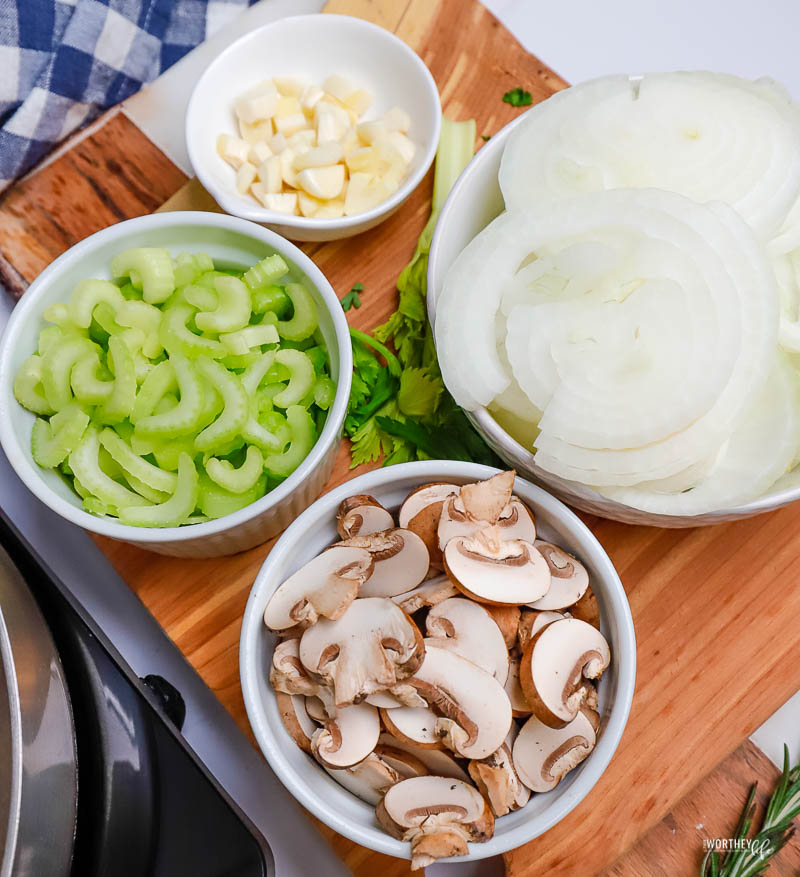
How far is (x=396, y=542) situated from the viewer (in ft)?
2.88

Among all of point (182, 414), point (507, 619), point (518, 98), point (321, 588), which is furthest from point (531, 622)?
point (518, 98)

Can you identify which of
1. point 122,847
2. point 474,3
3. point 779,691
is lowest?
point 779,691

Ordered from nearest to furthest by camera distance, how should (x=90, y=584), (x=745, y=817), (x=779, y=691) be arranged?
(x=779, y=691), (x=745, y=817), (x=90, y=584)

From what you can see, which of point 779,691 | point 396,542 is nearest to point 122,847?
point 396,542

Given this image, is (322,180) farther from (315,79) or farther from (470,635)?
(470,635)

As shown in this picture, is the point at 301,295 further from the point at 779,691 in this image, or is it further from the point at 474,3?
the point at 779,691

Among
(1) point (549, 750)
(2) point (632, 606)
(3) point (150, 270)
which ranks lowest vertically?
(2) point (632, 606)

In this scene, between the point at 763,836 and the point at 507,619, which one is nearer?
the point at 507,619

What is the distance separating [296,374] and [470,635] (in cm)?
40

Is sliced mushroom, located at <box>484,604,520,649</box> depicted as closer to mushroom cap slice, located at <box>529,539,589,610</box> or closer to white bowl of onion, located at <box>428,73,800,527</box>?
mushroom cap slice, located at <box>529,539,589,610</box>

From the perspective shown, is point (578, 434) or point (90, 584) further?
point (90, 584)

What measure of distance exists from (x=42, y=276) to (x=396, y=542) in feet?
1.90

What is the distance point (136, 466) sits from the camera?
97 centimetres

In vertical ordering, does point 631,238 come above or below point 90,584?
above
